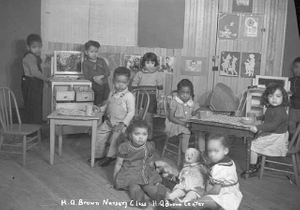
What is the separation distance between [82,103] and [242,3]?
9.32 ft

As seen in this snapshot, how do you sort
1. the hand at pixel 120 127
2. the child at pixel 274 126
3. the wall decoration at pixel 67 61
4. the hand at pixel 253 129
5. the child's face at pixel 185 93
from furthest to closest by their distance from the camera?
1. the wall decoration at pixel 67 61
2. the child's face at pixel 185 93
3. the hand at pixel 120 127
4. the child at pixel 274 126
5. the hand at pixel 253 129

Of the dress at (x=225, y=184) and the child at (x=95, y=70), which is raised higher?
the child at (x=95, y=70)

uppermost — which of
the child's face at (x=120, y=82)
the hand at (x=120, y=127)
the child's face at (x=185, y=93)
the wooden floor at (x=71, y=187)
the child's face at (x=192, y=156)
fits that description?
the child's face at (x=120, y=82)

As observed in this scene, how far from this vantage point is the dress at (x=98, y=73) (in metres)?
5.79

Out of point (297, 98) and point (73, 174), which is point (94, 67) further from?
point (297, 98)

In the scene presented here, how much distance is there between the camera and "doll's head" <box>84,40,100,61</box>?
577 cm

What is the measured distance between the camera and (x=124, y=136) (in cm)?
443

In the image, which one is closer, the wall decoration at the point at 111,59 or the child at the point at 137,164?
the child at the point at 137,164

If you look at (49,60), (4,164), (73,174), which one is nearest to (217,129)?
(73,174)

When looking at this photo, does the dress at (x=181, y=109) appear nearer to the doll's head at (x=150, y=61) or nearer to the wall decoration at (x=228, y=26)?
the doll's head at (x=150, y=61)

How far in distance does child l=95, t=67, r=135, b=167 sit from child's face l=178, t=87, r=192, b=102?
64cm

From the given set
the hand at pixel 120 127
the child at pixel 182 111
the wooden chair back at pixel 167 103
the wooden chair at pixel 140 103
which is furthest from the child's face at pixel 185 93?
the hand at pixel 120 127

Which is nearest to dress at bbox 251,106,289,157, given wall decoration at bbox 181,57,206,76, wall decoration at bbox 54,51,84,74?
wall decoration at bbox 181,57,206,76

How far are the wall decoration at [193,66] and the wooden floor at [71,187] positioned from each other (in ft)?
5.96
